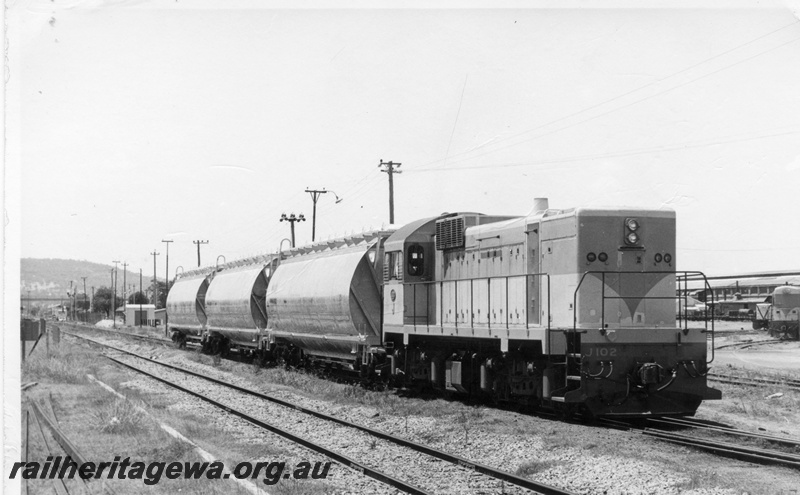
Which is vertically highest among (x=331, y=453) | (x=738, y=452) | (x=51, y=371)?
(x=738, y=452)

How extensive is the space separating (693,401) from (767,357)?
20323 millimetres

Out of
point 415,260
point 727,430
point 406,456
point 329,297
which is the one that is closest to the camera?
point 406,456

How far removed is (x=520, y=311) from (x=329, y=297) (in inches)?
284

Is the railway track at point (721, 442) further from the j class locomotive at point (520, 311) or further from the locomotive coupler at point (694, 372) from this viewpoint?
the locomotive coupler at point (694, 372)

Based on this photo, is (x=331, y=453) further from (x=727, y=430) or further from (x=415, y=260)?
(x=415, y=260)

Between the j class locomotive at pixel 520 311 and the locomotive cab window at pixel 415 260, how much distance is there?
0.04 metres

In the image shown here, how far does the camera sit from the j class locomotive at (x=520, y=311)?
12312mm

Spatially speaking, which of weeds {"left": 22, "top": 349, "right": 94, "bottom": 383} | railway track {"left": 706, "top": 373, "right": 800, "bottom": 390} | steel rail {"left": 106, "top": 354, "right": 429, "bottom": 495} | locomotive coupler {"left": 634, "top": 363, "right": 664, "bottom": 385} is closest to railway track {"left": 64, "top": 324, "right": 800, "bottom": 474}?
locomotive coupler {"left": 634, "top": 363, "right": 664, "bottom": 385}

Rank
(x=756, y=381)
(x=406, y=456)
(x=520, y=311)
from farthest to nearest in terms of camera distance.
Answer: (x=756, y=381) → (x=520, y=311) → (x=406, y=456)

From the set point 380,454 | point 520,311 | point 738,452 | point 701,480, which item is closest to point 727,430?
point 738,452

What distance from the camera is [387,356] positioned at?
1856cm

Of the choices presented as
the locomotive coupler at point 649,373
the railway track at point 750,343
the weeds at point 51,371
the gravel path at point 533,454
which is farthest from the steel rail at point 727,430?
the railway track at point 750,343

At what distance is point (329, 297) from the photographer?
20.3 metres

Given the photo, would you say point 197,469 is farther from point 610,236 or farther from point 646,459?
point 610,236
